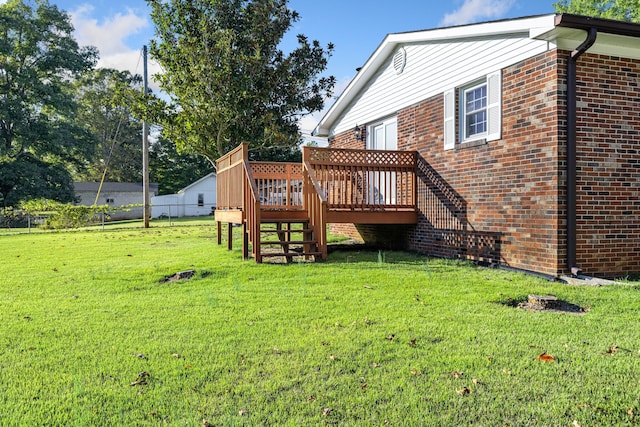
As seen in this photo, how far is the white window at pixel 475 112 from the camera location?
23.8 ft

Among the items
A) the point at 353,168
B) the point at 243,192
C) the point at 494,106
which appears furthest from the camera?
the point at 353,168

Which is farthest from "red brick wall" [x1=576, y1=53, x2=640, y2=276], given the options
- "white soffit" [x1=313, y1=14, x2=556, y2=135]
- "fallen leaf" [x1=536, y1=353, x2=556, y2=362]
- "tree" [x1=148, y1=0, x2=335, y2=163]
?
"tree" [x1=148, y1=0, x2=335, y2=163]

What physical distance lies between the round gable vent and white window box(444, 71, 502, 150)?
192cm

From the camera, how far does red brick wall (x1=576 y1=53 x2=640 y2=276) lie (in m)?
6.19

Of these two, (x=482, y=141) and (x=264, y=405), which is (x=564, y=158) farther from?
(x=264, y=405)

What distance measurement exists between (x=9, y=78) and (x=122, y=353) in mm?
32711

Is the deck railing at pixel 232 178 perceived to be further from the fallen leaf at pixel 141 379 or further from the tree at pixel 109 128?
the tree at pixel 109 128

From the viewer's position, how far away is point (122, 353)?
3.51m

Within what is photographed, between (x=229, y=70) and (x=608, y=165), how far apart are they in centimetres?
977

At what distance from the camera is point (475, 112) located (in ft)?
25.9

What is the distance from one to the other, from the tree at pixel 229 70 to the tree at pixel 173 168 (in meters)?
34.7

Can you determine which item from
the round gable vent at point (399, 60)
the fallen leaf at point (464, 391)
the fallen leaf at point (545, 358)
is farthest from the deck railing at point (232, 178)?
the fallen leaf at point (464, 391)

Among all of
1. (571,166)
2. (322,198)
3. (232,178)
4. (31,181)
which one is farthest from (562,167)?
(31,181)

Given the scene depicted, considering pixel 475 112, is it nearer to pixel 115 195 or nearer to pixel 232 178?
pixel 232 178
